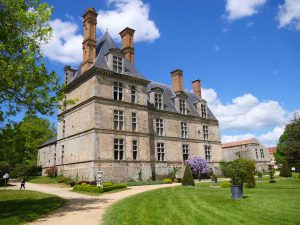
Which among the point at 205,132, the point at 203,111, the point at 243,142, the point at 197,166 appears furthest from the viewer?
the point at 243,142

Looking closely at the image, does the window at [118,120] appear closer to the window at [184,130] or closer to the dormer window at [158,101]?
the dormer window at [158,101]

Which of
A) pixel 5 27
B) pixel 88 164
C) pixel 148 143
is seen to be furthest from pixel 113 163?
pixel 5 27

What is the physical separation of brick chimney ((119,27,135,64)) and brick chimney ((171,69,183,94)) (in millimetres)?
8044

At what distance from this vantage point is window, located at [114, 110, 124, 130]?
27781mm

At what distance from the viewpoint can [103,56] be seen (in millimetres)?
29578

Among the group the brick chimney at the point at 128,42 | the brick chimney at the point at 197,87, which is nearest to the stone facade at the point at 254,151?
the brick chimney at the point at 197,87

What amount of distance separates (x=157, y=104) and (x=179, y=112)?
406 cm

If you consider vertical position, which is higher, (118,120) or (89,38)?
(89,38)

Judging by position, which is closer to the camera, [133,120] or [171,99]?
[133,120]

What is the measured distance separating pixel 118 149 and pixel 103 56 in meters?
10.5

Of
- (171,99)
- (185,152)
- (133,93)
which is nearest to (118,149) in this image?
(133,93)

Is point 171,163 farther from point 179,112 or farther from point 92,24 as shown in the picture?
point 92,24

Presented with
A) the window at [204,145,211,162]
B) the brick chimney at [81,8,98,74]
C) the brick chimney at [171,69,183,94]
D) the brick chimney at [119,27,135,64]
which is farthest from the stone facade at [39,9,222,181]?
the window at [204,145,211,162]

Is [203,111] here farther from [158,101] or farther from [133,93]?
[133,93]
